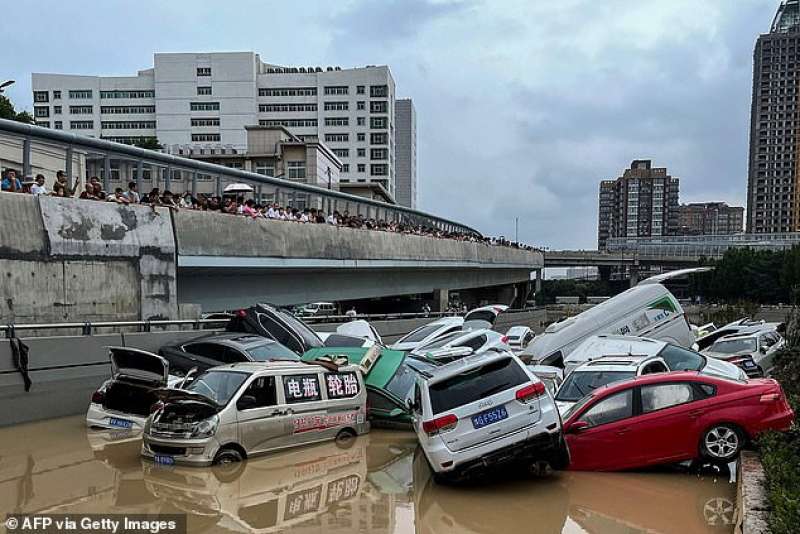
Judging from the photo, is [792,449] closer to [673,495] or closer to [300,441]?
[673,495]

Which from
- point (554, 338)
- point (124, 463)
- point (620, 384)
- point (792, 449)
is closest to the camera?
point (792, 449)

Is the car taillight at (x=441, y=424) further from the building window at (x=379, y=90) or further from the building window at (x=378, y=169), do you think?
the building window at (x=379, y=90)

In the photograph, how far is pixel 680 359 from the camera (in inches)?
546

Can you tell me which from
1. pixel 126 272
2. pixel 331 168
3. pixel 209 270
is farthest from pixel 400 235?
pixel 331 168

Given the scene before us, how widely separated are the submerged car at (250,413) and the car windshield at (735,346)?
41.0ft

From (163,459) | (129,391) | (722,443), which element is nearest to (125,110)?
(129,391)

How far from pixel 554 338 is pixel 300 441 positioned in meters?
11.7

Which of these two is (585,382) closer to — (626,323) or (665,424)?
(665,424)

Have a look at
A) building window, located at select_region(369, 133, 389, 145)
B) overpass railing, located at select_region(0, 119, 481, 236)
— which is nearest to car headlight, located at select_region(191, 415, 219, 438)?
overpass railing, located at select_region(0, 119, 481, 236)

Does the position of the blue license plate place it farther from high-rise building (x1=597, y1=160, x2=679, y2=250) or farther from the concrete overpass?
high-rise building (x1=597, y1=160, x2=679, y2=250)

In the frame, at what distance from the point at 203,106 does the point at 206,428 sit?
262 feet

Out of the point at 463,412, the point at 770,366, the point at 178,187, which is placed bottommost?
the point at 770,366

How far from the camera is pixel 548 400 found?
27.2 feet

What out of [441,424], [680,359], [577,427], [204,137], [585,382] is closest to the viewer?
[441,424]
